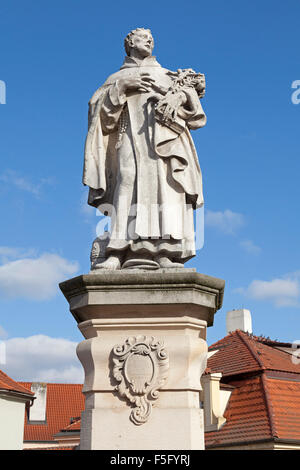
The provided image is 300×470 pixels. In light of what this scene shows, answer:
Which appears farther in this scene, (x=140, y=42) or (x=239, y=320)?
(x=239, y=320)

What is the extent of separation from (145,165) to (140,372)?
2.17 meters

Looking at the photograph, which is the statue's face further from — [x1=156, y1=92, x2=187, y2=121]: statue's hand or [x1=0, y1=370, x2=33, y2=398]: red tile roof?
[x1=0, y1=370, x2=33, y2=398]: red tile roof

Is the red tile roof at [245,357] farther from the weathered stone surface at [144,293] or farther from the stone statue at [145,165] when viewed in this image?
the weathered stone surface at [144,293]


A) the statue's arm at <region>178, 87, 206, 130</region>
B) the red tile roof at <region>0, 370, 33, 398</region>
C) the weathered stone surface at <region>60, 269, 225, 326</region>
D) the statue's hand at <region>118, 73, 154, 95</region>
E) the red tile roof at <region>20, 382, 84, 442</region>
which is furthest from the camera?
the red tile roof at <region>20, 382, 84, 442</region>

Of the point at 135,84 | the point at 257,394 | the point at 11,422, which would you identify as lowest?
the point at 11,422

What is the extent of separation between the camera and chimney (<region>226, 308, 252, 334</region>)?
113 feet

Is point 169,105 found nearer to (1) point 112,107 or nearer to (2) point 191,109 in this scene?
(2) point 191,109

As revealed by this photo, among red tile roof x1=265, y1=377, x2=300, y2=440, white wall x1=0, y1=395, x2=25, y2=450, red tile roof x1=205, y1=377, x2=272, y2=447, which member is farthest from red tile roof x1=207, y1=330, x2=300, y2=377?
white wall x1=0, y1=395, x2=25, y2=450

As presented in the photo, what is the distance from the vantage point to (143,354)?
18.1ft

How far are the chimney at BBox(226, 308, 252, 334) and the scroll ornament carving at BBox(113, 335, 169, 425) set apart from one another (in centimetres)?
2943

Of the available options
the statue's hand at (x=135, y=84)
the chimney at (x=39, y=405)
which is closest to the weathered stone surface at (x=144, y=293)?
the statue's hand at (x=135, y=84)

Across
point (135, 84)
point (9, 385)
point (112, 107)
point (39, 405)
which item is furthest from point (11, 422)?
point (135, 84)

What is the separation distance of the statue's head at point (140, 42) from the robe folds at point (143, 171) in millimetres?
254

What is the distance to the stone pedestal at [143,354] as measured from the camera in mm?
5336
